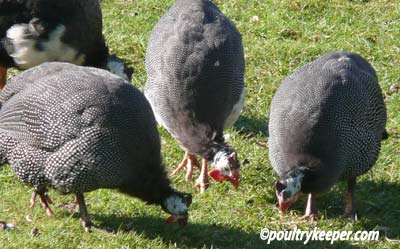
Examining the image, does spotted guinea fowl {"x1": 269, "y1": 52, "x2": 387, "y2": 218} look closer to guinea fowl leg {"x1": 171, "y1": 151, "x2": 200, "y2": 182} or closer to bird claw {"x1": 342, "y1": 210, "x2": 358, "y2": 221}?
bird claw {"x1": 342, "y1": 210, "x2": 358, "y2": 221}

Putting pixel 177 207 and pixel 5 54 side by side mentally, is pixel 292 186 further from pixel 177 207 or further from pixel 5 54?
pixel 5 54

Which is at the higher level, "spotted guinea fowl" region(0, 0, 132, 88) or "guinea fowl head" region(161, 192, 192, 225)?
"spotted guinea fowl" region(0, 0, 132, 88)

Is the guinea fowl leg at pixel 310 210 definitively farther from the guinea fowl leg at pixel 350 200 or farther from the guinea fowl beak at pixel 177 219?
the guinea fowl beak at pixel 177 219

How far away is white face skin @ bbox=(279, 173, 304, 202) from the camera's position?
17.2 ft

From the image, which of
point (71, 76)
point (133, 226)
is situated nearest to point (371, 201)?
point (133, 226)

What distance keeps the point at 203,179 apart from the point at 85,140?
127cm

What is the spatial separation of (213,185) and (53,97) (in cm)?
144

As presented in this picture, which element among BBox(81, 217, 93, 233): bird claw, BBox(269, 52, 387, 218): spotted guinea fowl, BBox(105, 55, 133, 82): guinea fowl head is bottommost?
BBox(81, 217, 93, 233): bird claw

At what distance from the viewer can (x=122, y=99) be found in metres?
5.27

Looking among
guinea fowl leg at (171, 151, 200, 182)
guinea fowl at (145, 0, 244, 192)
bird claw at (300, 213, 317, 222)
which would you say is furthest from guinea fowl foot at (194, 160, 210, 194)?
bird claw at (300, 213, 317, 222)

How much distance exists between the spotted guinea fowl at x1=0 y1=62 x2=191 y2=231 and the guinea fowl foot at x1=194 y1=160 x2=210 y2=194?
71 centimetres

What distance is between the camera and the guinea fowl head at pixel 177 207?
527 centimetres

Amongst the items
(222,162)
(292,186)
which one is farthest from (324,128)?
(222,162)

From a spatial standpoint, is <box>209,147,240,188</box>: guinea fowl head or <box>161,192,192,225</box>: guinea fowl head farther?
<box>209,147,240,188</box>: guinea fowl head
